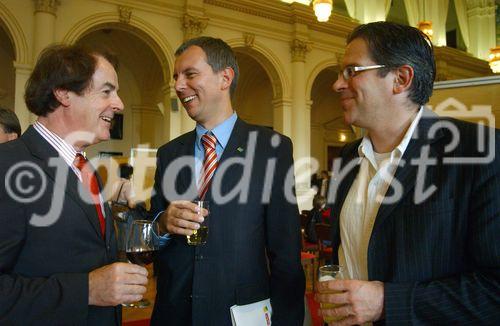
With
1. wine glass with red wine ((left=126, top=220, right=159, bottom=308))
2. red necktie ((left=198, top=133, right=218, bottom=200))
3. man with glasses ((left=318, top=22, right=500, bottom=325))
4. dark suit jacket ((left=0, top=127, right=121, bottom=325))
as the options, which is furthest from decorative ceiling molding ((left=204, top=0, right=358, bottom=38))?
wine glass with red wine ((left=126, top=220, right=159, bottom=308))

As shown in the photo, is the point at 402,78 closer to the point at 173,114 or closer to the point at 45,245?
the point at 45,245

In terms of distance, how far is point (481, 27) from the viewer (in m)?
16.9

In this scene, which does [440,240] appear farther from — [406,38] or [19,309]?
[19,309]

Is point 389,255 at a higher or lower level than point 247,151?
lower

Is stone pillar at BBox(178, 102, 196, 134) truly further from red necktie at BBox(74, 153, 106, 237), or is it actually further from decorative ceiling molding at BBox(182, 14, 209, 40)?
red necktie at BBox(74, 153, 106, 237)

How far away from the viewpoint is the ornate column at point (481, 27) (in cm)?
1689

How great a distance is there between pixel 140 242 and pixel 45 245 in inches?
12.7

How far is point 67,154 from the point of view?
157cm

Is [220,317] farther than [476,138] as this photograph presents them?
Yes

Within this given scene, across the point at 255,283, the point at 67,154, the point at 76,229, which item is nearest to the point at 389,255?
the point at 255,283

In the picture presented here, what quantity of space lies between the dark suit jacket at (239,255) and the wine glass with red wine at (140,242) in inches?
13.8

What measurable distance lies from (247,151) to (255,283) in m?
0.63

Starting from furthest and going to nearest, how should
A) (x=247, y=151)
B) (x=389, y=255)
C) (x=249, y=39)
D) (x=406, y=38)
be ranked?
(x=249, y=39) < (x=247, y=151) < (x=406, y=38) < (x=389, y=255)

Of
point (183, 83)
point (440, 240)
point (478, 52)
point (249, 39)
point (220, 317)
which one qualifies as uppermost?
point (478, 52)
